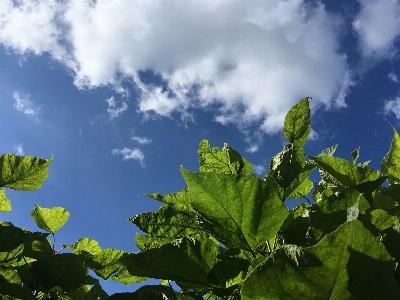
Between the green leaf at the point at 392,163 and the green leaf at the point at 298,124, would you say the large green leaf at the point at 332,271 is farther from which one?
the green leaf at the point at 392,163

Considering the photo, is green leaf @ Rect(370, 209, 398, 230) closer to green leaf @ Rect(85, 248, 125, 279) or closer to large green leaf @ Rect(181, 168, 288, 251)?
large green leaf @ Rect(181, 168, 288, 251)

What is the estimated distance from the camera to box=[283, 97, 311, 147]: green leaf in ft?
3.90

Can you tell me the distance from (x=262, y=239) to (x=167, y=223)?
371mm

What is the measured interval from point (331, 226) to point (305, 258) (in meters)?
0.35

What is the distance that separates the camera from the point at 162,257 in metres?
1.04

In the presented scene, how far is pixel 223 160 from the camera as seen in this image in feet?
5.05

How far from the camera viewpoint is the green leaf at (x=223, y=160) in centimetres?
149

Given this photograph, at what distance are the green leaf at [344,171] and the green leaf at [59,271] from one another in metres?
1.10

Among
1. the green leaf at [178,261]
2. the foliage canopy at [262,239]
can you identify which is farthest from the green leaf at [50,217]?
the green leaf at [178,261]

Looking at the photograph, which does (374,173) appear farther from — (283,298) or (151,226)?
(151,226)

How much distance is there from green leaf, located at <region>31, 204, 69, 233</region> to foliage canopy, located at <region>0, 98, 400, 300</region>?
0.58 metres

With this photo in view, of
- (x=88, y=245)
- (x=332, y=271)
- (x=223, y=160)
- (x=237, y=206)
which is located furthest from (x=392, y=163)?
(x=88, y=245)

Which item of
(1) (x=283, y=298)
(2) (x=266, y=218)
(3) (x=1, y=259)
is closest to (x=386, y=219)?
(2) (x=266, y=218)

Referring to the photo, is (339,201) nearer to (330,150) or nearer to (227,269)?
(227,269)
